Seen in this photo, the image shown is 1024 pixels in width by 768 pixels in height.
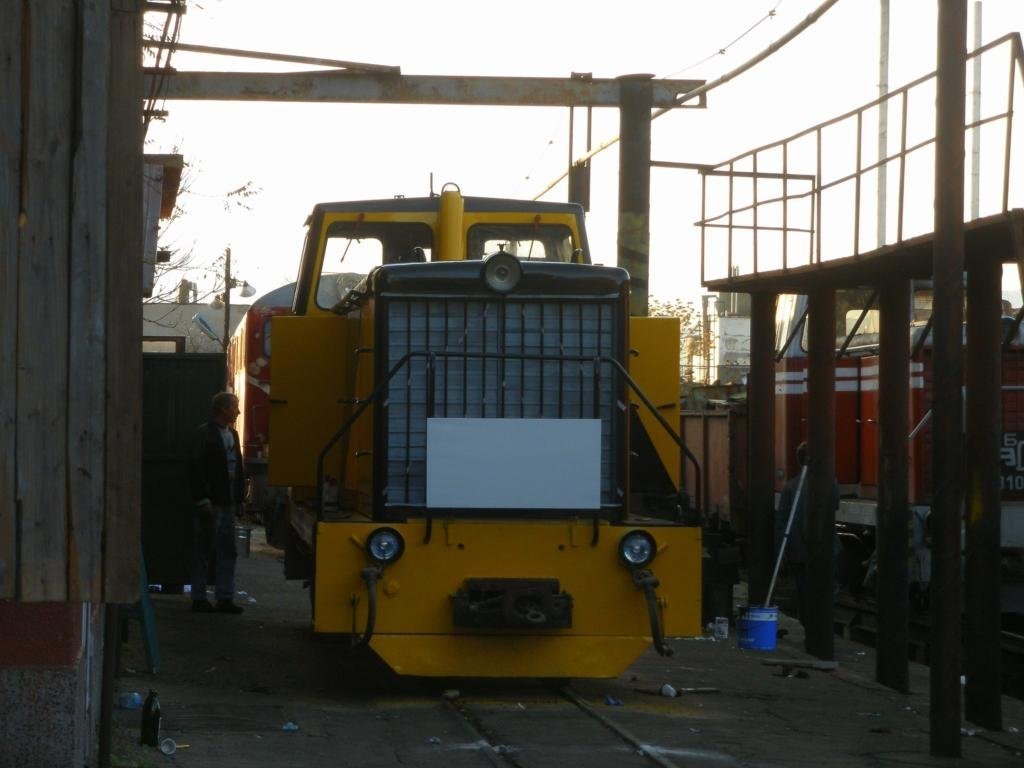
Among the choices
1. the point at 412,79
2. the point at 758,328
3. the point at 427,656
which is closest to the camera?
the point at 427,656

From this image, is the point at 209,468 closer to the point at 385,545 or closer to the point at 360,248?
the point at 360,248

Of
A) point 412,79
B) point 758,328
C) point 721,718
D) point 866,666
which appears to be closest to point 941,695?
point 721,718

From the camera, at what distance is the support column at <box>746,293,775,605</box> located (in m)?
13.5

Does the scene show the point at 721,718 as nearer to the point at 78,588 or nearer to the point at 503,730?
the point at 503,730

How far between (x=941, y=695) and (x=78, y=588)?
179 inches

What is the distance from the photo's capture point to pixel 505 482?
902 cm

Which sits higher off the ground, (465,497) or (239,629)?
(465,497)

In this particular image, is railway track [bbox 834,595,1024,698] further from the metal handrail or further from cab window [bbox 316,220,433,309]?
cab window [bbox 316,220,433,309]

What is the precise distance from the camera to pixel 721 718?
8.95 meters

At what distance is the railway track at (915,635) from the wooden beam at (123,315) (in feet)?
25.9

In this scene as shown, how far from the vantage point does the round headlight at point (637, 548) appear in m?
8.98

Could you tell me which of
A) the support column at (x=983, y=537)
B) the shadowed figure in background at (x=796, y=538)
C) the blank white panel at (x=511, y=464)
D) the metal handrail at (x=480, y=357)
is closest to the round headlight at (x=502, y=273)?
the metal handrail at (x=480, y=357)

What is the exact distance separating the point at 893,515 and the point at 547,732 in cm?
324

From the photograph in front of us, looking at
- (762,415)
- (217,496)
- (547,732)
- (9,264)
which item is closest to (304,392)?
(217,496)
